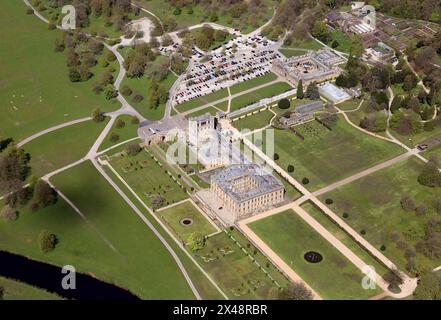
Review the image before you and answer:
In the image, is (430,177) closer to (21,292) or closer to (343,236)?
(343,236)

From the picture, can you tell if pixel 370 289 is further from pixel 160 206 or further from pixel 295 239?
pixel 160 206

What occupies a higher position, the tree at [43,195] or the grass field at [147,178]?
the tree at [43,195]

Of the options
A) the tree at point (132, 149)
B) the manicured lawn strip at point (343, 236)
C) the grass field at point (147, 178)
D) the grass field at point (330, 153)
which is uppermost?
the tree at point (132, 149)

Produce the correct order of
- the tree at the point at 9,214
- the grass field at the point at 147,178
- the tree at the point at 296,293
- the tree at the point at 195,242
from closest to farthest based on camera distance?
the tree at the point at 296,293 → the tree at the point at 195,242 → the tree at the point at 9,214 → the grass field at the point at 147,178

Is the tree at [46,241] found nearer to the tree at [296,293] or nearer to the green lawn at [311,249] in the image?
the green lawn at [311,249]

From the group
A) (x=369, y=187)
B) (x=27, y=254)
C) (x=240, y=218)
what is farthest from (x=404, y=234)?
(x=27, y=254)

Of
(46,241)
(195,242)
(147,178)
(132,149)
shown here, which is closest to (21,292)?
(46,241)

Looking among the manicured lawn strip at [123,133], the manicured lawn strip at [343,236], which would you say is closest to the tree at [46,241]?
the manicured lawn strip at [123,133]
